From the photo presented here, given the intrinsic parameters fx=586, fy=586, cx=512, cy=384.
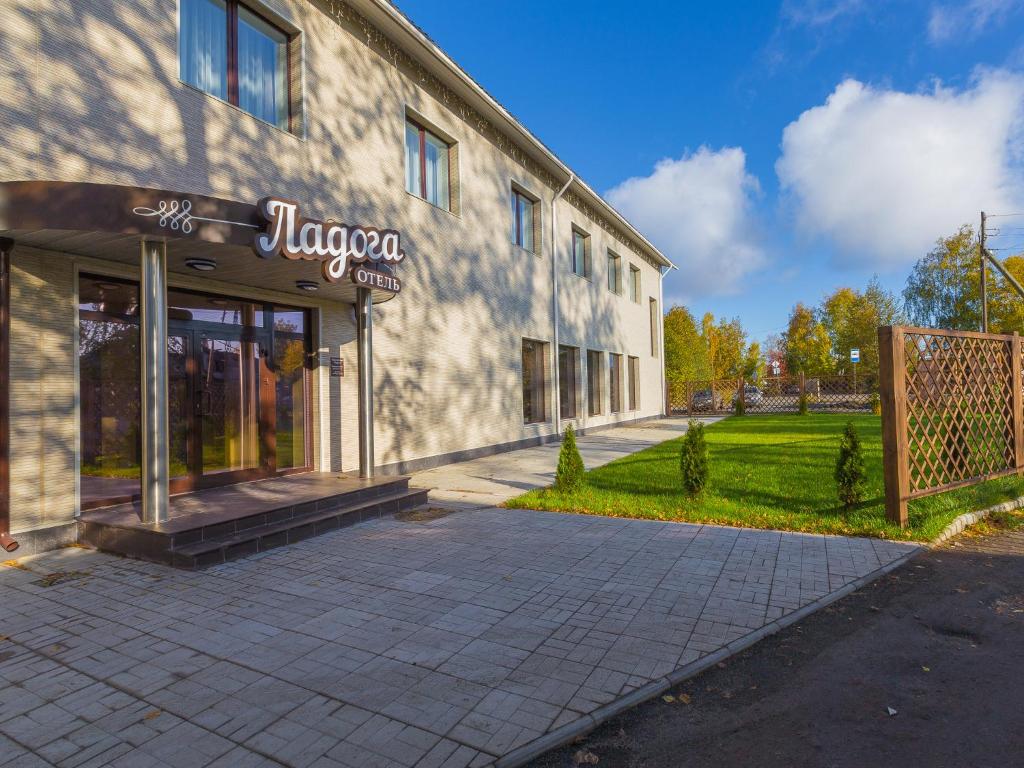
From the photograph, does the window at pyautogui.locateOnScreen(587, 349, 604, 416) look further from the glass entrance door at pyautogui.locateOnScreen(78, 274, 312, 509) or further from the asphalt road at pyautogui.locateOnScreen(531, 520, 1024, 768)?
the asphalt road at pyautogui.locateOnScreen(531, 520, 1024, 768)

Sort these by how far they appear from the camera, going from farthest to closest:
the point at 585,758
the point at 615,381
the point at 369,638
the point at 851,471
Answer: the point at 615,381
the point at 851,471
the point at 369,638
the point at 585,758

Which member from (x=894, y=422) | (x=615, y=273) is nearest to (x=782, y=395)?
(x=615, y=273)

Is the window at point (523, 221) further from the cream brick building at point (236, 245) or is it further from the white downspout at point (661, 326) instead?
the white downspout at point (661, 326)

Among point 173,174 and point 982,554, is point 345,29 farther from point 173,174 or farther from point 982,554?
point 982,554

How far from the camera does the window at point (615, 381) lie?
68.5ft

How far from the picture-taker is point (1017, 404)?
837 cm

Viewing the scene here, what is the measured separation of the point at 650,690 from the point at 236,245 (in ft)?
17.2


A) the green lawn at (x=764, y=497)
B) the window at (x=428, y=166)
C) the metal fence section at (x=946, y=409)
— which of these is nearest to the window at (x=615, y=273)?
the window at (x=428, y=166)

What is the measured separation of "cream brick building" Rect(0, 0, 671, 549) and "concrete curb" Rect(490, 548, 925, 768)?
4.51m

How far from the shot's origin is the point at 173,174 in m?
6.64

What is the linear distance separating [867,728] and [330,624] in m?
3.12

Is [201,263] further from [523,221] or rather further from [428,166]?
[523,221]

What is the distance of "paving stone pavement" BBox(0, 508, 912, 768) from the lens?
268cm

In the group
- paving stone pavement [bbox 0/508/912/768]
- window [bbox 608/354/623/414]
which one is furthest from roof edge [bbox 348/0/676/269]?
paving stone pavement [bbox 0/508/912/768]
